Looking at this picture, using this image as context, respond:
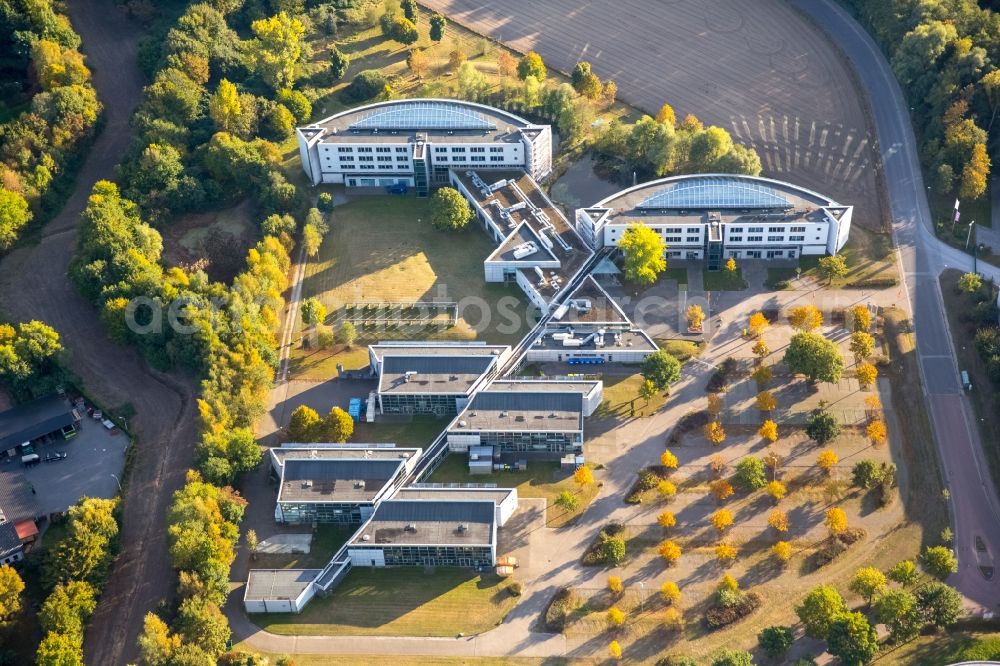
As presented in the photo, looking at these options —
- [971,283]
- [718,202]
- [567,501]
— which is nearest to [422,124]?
[718,202]

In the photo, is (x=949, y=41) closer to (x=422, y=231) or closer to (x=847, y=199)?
(x=847, y=199)

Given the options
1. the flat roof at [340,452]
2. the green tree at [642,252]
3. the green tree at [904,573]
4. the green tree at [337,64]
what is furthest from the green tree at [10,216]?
the green tree at [904,573]

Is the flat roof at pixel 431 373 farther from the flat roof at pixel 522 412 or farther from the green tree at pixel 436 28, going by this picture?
the green tree at pixel 436 28

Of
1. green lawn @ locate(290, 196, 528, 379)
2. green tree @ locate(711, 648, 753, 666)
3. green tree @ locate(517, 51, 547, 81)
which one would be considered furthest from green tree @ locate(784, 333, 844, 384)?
green tree @ locate(517, 51, 547, 81)

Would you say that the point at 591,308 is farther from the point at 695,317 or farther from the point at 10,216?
the point at 10,216

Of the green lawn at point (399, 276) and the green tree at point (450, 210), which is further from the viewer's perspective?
the green tree at point (450, 210)
